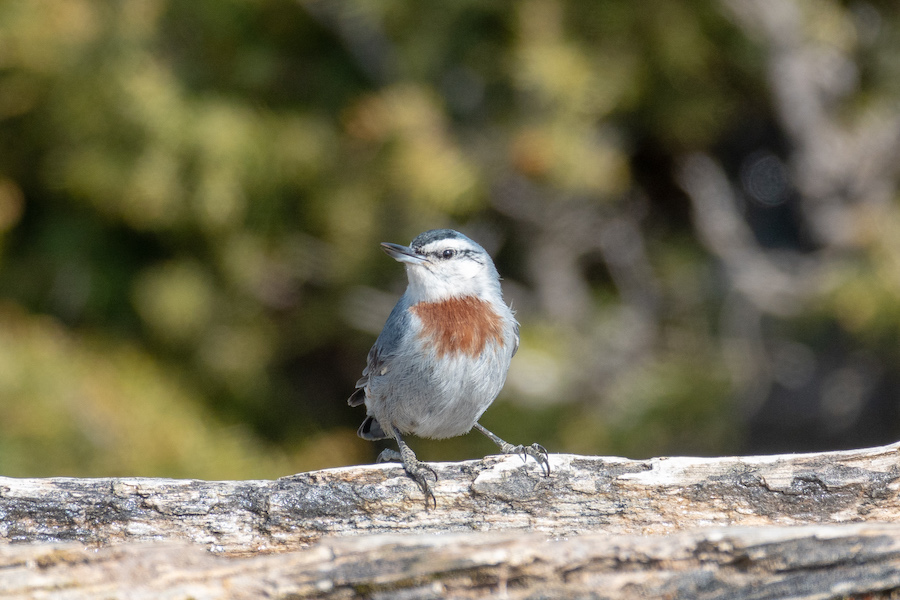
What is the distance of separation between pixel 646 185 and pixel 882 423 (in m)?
1.88

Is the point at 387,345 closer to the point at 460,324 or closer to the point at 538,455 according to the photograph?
the point at 460,324

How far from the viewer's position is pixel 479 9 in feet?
13.8

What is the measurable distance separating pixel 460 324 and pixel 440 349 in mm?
147

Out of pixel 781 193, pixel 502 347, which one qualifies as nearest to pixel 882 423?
pixel 781 193

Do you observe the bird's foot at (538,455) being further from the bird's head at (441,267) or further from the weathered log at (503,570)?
the bird's head at (441,267)

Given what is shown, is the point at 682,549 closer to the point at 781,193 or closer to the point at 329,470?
the point at 329,470

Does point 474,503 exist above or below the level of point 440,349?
below

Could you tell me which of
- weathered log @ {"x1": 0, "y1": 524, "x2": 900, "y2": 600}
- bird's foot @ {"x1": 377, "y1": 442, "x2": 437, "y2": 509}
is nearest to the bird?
bird's foot @ {"x1": 377, "y1": 442, "x2": 437, "y2": 509}

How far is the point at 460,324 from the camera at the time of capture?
3.27 m

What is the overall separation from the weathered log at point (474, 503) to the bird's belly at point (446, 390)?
2.02 feet

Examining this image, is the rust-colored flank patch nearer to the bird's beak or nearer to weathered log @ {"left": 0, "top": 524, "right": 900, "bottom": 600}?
the bird's beak

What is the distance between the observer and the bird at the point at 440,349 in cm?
319

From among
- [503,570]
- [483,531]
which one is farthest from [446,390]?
[503,570]

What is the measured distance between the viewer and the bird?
319 centimetres
